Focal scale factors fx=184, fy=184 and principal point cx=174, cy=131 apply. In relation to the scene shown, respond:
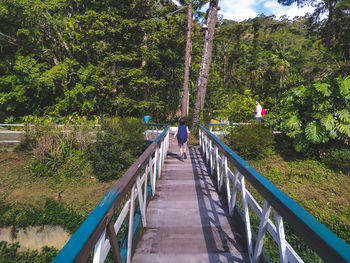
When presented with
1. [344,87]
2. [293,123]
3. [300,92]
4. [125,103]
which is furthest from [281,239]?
[125,103]

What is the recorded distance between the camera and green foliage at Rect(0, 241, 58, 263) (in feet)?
17.7

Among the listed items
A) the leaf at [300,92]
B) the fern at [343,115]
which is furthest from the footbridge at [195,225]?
the leaf at [300,92]

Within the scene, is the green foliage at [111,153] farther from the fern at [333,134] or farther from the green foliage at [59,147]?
the fern at [333,134]

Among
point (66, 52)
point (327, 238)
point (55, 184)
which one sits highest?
point (66, 52)

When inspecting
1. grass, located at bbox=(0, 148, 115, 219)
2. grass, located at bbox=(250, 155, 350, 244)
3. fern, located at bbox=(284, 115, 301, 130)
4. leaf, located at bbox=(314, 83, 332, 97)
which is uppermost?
leaf, located at bbox=(314, 83, 332, 97)

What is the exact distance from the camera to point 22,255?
562 cm

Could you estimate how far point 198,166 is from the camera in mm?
5562

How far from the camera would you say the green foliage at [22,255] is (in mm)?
5410

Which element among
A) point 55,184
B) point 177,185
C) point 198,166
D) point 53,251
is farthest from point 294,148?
point 55,184

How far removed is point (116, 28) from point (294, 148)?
15.9 meters

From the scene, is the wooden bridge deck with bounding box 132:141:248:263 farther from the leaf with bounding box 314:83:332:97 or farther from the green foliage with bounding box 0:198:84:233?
the leaf with bounding box 314:83:332:97

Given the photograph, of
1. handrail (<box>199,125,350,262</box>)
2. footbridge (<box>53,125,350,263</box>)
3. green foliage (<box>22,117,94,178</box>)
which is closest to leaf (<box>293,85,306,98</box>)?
footbridge (<box>53,125,350,263</box>)

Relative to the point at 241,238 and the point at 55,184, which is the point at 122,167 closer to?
the point at 55,184

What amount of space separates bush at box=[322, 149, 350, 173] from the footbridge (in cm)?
612
